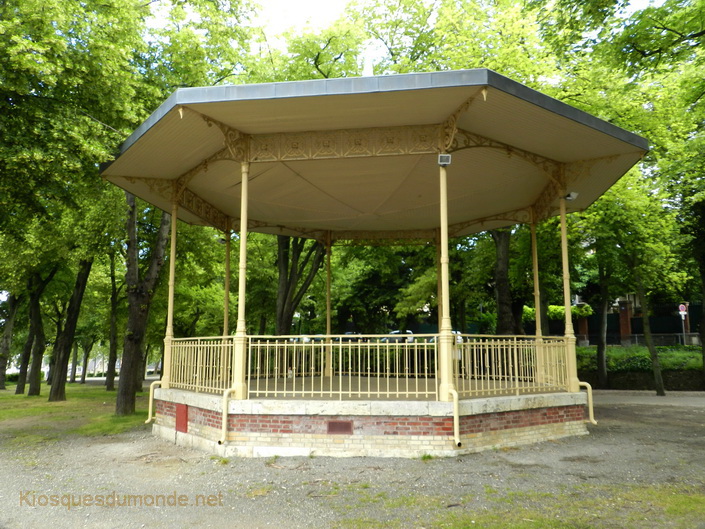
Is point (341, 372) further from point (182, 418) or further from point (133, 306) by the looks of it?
point (133, 306)

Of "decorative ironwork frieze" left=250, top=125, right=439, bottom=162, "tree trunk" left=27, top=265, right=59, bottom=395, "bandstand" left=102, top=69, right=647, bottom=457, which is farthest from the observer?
"tree trunk" left=27, top=265, right=59, bottom=395

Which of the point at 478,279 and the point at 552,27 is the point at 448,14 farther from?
the point at 478,279

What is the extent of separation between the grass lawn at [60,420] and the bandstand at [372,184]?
2.80 meters

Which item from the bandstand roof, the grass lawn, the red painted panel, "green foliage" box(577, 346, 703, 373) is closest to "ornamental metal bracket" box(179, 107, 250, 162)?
the bandstand roof

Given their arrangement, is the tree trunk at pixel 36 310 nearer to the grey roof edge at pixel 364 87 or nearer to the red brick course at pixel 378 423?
the red brick course at pixel 378 423

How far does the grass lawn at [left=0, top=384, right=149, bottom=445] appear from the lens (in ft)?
38.3

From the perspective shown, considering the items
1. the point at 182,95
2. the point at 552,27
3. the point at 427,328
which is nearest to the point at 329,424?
the point at 182,95

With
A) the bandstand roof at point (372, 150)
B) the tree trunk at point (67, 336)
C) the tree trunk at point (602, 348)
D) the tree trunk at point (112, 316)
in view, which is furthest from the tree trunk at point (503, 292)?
the tree trunk at point (67, 336)

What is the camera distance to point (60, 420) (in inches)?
559

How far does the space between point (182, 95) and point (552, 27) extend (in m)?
9.01

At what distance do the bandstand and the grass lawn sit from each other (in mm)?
2804

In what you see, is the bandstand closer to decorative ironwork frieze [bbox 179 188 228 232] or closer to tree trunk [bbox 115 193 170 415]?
decorative ironwork frieze [bbox 179 188 228 232]

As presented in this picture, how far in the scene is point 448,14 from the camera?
16.5 meters

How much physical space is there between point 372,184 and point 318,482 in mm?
6910
